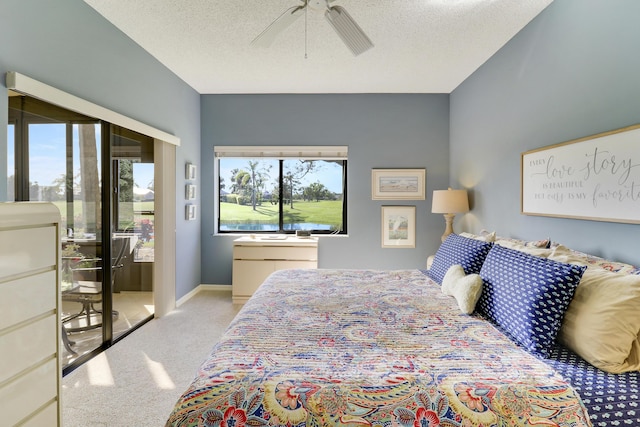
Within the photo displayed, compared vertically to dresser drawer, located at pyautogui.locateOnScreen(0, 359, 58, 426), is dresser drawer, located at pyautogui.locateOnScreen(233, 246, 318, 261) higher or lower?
higher

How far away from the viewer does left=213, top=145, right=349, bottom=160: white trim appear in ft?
15.3

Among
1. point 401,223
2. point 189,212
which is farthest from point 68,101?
point 401,223

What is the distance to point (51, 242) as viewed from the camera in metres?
1.39

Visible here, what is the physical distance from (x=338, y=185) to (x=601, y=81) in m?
3.23

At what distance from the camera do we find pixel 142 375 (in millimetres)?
2455

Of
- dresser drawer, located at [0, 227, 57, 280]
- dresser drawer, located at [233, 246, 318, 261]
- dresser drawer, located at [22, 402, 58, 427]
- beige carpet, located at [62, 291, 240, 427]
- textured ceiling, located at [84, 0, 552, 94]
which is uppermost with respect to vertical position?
textured ceiling, located at [84, 0, 552, 94]

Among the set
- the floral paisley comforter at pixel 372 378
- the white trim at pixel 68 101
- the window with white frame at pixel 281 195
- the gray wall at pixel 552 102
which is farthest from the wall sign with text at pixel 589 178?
the white trim at pixel 68 101

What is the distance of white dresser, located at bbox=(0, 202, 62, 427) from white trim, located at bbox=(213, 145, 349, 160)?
3.41 meters

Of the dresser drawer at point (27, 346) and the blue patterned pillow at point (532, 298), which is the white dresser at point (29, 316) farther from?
the blue patterned pillow at point (532, 298)

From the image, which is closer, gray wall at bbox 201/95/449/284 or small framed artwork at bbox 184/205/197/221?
small framed artwork at bbox 184/205/197/221

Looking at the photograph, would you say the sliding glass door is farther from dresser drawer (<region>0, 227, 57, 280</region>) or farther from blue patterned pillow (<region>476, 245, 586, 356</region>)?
blue patterned pillow (<region>476, 245, 586, 356</region>)

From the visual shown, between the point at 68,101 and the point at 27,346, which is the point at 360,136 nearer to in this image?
the point at 68,101

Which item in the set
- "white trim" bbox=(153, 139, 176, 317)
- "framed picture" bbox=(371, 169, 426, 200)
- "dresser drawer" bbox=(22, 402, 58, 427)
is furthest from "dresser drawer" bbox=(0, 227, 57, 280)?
"framed picture" bbox=(371, 169, 426, 200)

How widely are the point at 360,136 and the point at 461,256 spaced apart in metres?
2.68
